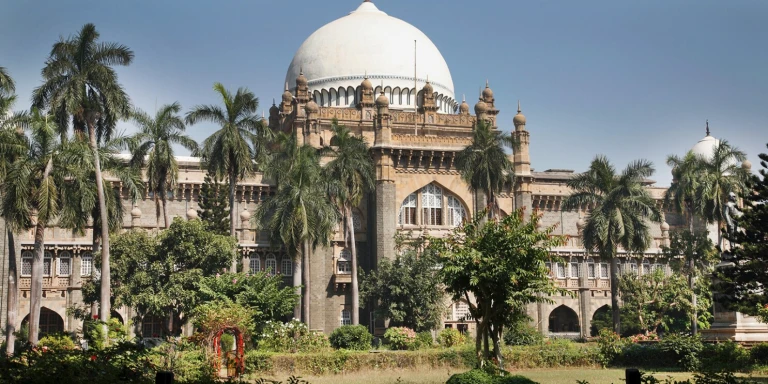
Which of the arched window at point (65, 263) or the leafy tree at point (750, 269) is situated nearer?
the leafy tree at point (750, 269)

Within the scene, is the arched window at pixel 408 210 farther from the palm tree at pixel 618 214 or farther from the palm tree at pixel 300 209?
the palm tree at pixel 618 214

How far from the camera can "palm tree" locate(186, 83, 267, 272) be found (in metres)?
49.4

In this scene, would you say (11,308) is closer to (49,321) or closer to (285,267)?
(49,321)

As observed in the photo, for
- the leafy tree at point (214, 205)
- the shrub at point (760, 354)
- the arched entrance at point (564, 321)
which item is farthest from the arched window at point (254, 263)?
the shrub at point (760, 354)

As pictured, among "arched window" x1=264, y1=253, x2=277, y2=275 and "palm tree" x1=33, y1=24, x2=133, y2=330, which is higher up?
"palm tree" x1=33, y1=24, x2=133, y2=330

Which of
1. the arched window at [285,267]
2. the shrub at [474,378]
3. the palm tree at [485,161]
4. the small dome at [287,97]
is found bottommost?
the shrub at [474,378]

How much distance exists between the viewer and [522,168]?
64.3 meters

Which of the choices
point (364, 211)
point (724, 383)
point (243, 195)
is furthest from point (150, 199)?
point (724, 383)

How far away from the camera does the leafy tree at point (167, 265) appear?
154 ft

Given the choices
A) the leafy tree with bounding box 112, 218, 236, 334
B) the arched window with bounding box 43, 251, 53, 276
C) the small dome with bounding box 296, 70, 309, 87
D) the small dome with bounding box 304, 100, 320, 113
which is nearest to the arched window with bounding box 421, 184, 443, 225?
the small dome with bounding box 304, 100, 320, 113

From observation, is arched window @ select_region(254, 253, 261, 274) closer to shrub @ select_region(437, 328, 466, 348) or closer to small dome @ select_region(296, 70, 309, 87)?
small dome @ select_region(296, 70, 309, 87)

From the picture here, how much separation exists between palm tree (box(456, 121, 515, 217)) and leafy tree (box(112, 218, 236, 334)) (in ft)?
46.3

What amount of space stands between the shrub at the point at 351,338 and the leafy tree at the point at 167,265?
6.77 m

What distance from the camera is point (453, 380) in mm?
25016
